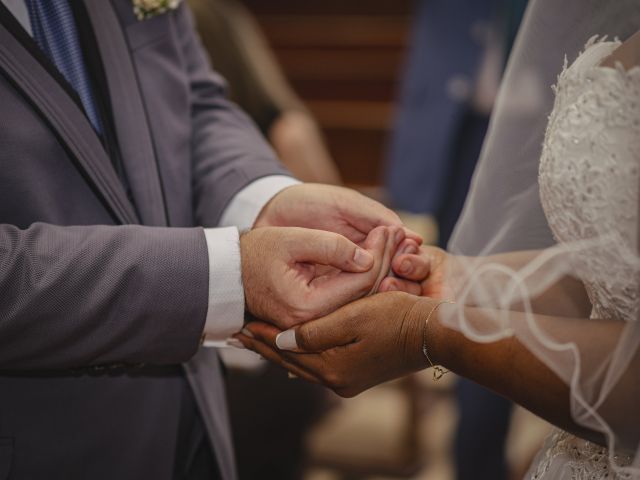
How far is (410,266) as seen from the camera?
1.29 m

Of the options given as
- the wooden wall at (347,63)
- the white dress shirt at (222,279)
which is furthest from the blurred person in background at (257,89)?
the wooden wall at (347,63)

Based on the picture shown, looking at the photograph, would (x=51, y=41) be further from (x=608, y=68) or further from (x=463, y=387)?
(x=463, y=387)

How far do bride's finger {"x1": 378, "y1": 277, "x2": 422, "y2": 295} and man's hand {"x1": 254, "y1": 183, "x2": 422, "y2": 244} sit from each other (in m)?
0.08

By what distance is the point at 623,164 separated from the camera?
0.93m

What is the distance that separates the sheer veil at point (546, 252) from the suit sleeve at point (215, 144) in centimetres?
41

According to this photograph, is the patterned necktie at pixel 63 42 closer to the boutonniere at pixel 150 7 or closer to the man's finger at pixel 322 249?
the boutonniere at pixel 150 7

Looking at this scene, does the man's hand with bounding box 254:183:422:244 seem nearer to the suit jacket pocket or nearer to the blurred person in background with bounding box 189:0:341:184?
the suit jacket pocket

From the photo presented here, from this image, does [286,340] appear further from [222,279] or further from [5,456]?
[5,456]

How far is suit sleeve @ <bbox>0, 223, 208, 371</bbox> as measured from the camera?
1.02 meters

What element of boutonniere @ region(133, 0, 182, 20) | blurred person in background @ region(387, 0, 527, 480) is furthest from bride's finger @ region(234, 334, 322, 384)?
blurred person in background @ region(387, 0, 527, 480)

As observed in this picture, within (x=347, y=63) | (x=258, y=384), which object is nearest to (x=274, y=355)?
(x=258, y=384)

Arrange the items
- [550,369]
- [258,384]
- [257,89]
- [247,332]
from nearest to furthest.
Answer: [550,369], [247,332], [258,384], [257,89]

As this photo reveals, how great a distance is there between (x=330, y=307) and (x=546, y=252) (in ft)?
1.20

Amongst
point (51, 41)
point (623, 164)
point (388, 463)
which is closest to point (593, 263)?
point (623, 164)
